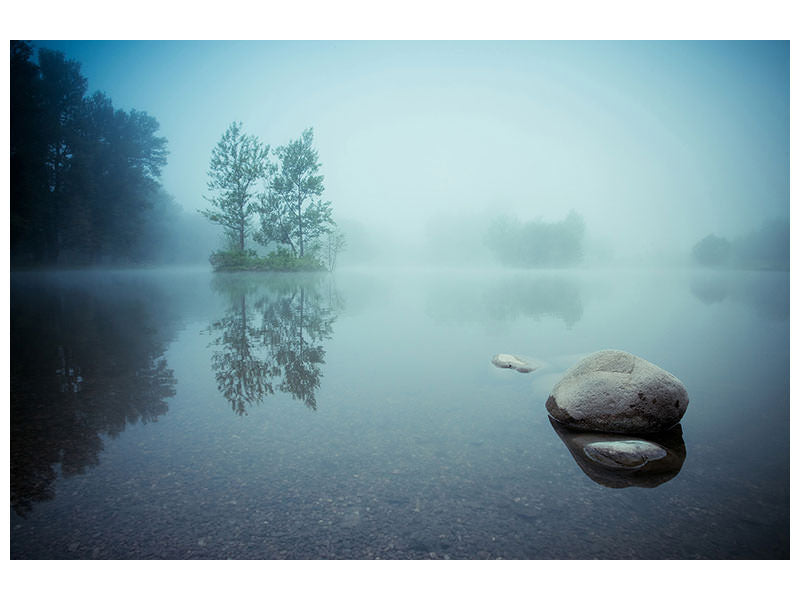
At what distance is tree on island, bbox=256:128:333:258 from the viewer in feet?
153

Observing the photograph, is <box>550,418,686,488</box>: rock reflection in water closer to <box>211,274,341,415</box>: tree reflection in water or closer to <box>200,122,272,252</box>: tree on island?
<box>211,274,341,415</box>: tree reflection in water

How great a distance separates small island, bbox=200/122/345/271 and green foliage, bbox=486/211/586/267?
5470cm

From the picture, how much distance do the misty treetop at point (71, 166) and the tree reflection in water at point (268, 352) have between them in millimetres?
23261

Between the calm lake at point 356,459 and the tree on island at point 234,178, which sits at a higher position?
the tree on island at point 234,178

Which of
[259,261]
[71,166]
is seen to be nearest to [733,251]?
[259,261]

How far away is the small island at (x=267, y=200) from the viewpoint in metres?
43.8

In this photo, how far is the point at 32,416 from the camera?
5230 mm

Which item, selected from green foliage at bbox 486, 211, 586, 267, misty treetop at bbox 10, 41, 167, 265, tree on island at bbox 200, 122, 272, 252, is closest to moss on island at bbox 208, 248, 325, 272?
tree on island at bbox 200, 122, 272, 252

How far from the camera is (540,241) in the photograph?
85062mm

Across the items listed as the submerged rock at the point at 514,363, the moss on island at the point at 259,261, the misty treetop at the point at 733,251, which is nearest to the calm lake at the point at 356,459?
the submerged rock at the point at 514,363

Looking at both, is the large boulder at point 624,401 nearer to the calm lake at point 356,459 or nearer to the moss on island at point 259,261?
the calm lake at point 356,459

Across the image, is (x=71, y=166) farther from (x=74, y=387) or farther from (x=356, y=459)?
(x=356, y=459)

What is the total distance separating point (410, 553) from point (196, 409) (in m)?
4.21

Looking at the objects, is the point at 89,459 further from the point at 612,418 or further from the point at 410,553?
the point at 612,418
